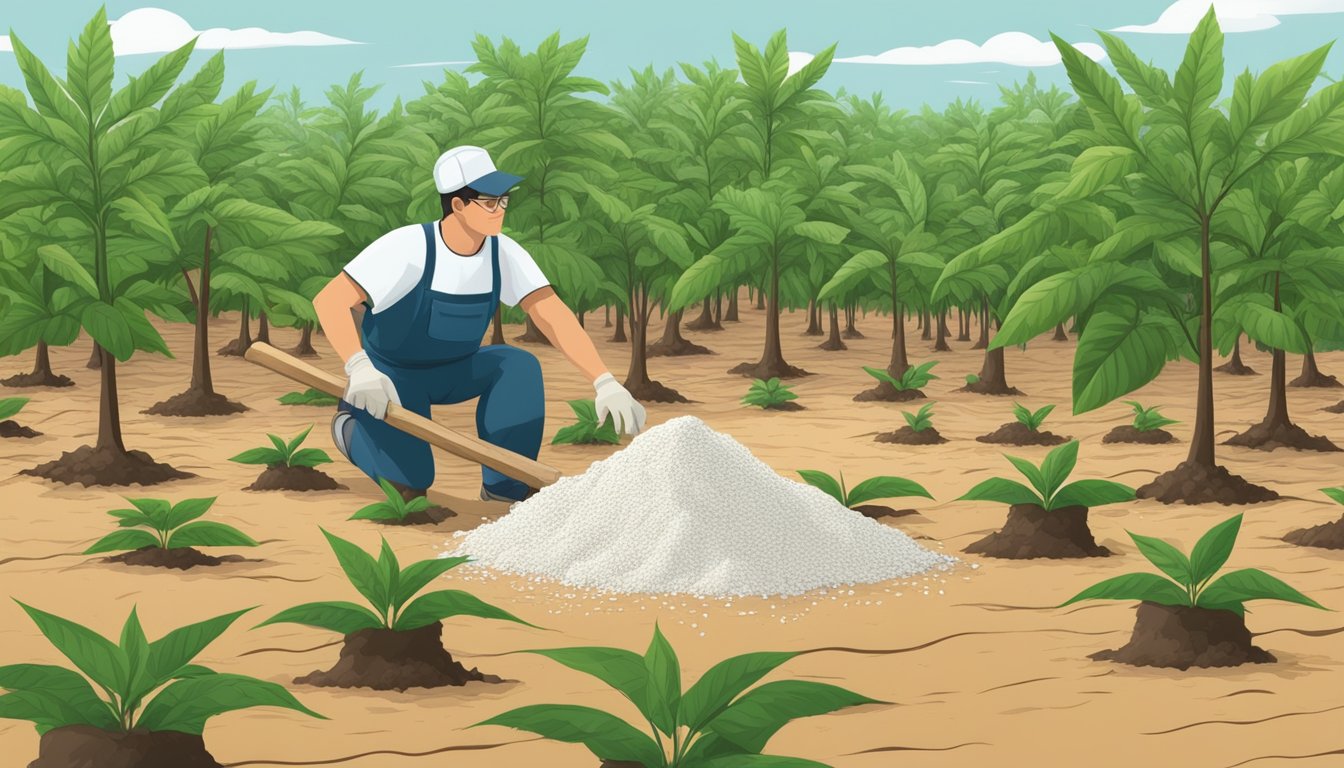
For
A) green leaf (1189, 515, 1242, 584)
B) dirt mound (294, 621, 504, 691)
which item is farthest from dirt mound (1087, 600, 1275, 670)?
dirt mound (294, 621, 504, 691)

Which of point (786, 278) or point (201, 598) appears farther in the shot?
point (786, 278)

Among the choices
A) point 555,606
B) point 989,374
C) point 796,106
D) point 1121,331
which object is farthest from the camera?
point 796,106

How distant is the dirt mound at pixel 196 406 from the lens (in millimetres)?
15406

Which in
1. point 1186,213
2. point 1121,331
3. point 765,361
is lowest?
point 765,361

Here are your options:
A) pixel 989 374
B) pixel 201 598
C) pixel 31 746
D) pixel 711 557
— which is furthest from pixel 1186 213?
pixel 989 374

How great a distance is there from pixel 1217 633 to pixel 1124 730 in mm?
1006

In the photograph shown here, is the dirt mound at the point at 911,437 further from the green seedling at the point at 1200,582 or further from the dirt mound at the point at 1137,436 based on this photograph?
the green seedling at the point at 1200,582

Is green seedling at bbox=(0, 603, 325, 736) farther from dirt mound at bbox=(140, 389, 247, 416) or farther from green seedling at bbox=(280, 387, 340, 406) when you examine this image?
green seedling at bbox=(280, 387, 340, 406)

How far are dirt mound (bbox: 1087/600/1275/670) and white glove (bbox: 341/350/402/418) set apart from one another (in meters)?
4.47

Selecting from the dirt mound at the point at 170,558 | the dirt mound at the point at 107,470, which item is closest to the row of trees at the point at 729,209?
the dirt mound at the point at 107,470

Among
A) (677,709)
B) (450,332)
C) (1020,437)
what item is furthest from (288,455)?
(677,709)

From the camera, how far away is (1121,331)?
9219 millimetres

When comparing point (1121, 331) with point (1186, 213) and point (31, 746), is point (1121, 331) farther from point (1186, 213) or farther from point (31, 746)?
point (31, 746)

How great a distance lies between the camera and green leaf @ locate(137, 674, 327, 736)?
4191 millimetres
